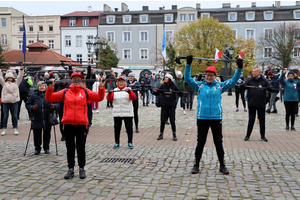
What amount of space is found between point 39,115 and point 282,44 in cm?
5119

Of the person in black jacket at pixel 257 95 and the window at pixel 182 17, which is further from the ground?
the window at pixel 182 17

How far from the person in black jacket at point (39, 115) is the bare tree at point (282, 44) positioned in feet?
155

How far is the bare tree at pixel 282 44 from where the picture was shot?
52.4 m

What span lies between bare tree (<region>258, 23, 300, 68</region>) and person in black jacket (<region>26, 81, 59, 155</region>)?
47.3 meters

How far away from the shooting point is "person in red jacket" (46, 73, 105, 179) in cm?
584

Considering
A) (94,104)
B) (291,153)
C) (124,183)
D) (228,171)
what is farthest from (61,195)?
(94,104)

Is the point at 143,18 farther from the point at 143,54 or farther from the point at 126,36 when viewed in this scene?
the point at 143,54

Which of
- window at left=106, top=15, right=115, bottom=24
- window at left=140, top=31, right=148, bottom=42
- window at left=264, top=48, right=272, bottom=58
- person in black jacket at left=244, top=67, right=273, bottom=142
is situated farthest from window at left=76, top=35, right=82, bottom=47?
person in black jacket at left=244, top=67, right=273, bottom=142

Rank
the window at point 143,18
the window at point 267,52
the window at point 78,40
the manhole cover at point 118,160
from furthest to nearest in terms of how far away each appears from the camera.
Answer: the window at point 78,40 < the window at point 143,18 < the window at point 267,52 < the manhole cover at point 118,160

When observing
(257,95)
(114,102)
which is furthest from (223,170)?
(257,95)

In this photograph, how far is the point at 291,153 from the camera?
8016 millimetres

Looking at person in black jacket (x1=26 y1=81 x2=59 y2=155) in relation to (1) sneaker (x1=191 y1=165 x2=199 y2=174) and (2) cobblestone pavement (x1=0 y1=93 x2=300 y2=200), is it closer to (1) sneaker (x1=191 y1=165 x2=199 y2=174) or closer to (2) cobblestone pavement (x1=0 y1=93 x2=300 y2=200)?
(2) cobblestone pavement (x1=0 y1=93 x2=300 y2=200)

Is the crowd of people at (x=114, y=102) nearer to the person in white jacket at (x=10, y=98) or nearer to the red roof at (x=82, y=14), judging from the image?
the person in white jacket at (x=10, y=98)

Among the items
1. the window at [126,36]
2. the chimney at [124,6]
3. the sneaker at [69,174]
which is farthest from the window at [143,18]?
the sneaker at [69,174]
